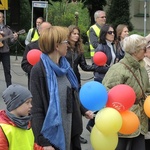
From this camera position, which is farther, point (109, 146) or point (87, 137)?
point (87, 137)

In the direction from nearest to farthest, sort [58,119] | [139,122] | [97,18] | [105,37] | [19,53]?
[58,119] < [139,122] < [105,37] < [97,18] < [19,53]

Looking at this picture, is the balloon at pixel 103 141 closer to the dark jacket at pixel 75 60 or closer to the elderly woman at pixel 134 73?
the elderly woman at pixel 134 73

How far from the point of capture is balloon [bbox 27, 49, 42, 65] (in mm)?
5746

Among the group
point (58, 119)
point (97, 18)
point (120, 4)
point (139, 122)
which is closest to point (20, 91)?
point (58, 119)

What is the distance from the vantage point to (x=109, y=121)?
3.65 metres

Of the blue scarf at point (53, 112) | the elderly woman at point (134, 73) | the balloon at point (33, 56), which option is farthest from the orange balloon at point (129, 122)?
the balloon at point (33, 56)

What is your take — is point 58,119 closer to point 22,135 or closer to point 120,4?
point 22,135

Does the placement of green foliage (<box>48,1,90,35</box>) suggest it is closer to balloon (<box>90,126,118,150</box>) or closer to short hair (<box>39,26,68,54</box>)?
balloon (<box>90,126,118,150</box>)

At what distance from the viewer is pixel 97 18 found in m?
8.39

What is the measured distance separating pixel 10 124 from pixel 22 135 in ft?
0.41

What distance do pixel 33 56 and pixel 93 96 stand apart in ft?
7.29

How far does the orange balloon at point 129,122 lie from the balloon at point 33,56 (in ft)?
6.95

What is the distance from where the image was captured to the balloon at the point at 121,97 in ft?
12.4

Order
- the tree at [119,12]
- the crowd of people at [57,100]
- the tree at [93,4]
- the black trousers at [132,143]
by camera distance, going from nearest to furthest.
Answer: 1. the crowd of people at [57,100]
2. the black trousers at [132,143]
3. the tree at [93,4]
4. the tree at [119,12]
